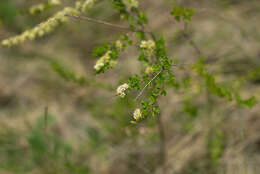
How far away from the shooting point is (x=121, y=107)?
2.70 metres

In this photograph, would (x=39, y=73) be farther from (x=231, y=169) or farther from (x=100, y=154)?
(x=231, y=169)

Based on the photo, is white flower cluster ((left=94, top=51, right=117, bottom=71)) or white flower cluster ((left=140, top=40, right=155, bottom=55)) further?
white flower cluster ((left=140, top=40, right=155, bottom=55))

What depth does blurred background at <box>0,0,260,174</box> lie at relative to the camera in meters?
2.42

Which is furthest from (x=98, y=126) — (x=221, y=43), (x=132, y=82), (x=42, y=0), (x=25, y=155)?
(x=42, y=0)

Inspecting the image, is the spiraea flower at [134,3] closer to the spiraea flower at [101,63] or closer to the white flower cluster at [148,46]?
the white flower cluster at [148,46]

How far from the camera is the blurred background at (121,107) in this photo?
242 cm

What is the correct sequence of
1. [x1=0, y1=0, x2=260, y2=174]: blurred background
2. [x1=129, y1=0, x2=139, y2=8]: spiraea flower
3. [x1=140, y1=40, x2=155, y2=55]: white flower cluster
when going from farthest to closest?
[x1=0, y1=0, x2=260, y2=174]: blurred background < [x1=129, y1=0, x2=139, y2=8]: spiraea flower < [x1=140, y1=40, x2=155, y2=55]: white flower cluster

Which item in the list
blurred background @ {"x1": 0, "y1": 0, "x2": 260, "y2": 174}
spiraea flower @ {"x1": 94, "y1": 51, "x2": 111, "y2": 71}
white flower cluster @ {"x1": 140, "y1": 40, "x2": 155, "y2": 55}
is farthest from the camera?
blurred background @ {"x1": 0, "y1": 0, "x2": 260, "y2": 174}

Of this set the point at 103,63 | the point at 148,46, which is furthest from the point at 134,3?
the point at 103,63

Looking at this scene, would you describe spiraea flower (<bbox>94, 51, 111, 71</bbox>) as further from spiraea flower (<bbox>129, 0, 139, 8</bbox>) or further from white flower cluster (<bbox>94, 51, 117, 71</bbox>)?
spiraea flower (<bbox>129, 0, 139, 8</bbox>)

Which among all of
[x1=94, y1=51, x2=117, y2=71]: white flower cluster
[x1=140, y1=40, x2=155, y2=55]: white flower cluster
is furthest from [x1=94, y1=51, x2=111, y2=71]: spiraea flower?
[x1=140, y1=40, x2=155, y2=55]: white flower cluster

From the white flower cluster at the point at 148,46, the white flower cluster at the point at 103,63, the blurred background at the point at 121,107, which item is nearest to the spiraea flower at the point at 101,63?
the white flower cluster at the point at 103,63

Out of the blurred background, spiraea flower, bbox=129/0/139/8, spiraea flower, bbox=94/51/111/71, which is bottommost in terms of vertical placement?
the blurred background

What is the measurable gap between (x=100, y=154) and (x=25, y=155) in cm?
85
